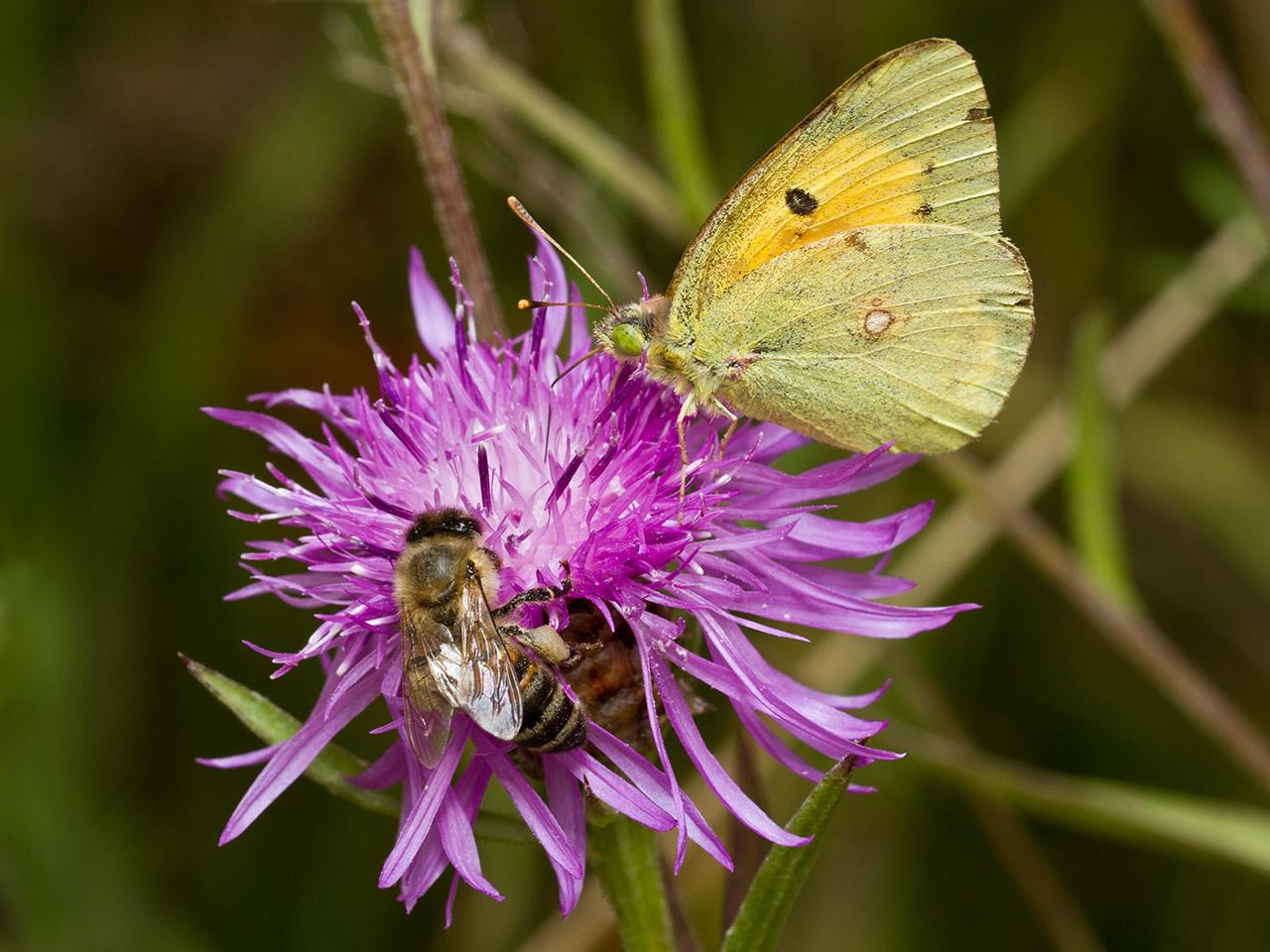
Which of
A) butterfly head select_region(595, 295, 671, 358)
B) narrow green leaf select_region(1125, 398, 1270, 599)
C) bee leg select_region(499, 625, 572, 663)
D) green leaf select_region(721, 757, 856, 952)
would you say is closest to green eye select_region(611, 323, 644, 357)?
butterfly head select_region(595, 295, 671, 358)

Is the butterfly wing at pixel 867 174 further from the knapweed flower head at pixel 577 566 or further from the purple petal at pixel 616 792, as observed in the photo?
the purple petal at pixel 616 792

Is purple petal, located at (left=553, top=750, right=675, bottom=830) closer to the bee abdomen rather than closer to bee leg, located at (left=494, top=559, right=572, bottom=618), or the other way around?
the bee abdomen

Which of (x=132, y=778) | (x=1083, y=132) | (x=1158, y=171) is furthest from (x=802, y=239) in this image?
(x=132, y=778)

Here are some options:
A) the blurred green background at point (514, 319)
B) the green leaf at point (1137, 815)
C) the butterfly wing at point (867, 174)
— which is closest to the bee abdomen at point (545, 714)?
the butterfly wing at point (867, 174)

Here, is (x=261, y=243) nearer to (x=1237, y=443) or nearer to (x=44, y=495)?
(x=44, y=495)

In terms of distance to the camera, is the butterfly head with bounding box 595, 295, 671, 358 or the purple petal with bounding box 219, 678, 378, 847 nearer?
the purple petal with bounding box 219, 678, 378, 847

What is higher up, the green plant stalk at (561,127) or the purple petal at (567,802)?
the green plant stalk at (561,127)

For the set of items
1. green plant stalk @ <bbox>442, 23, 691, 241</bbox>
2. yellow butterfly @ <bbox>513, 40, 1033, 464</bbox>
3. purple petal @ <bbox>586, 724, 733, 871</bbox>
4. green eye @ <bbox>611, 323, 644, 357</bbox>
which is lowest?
purple petal @ <bbox>586, 724, 733, 871</bbox>
